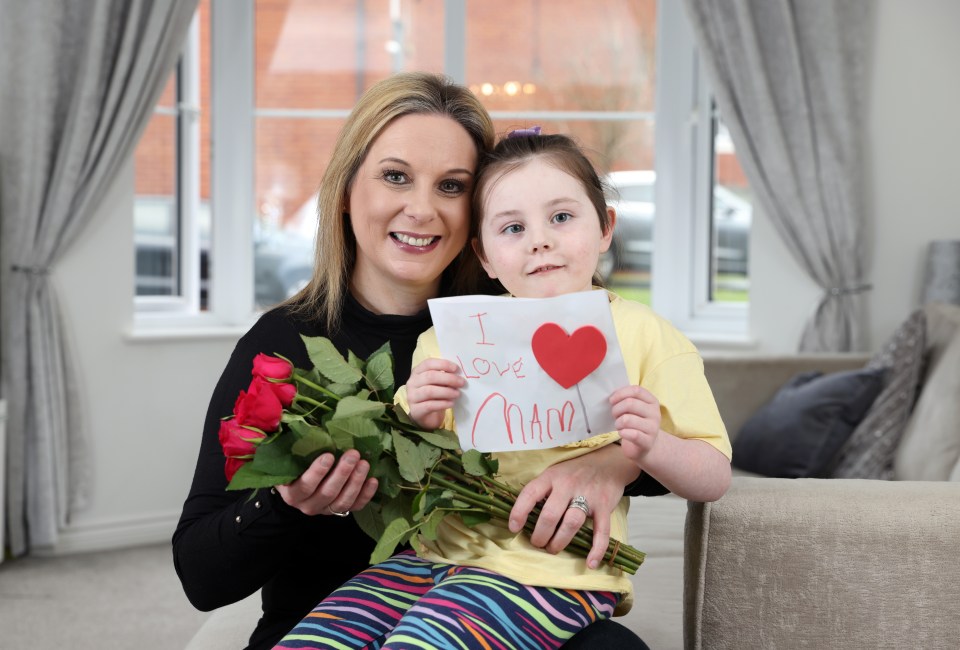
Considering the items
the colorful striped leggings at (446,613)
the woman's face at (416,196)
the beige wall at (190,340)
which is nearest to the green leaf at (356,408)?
the colorful striped leggings at (446,613)

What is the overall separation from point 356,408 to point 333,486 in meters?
0.10

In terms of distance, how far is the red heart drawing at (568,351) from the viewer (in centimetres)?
119

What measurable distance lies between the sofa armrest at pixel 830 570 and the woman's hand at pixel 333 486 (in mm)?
490

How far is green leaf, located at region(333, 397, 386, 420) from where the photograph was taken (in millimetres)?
1104

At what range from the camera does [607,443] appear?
1.37m

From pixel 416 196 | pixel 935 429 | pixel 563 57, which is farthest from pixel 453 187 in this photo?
pixel 563 57

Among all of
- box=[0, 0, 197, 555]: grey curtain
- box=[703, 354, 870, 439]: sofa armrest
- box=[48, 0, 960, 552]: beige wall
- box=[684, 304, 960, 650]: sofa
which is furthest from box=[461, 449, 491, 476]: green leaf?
box=[48, 0, 960, 552]: beige wall

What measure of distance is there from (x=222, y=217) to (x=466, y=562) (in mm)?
3215

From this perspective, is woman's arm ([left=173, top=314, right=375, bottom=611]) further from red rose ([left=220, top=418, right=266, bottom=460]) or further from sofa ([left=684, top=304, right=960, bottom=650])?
sofa ([left=684, top=304, right=960, bottom=650])

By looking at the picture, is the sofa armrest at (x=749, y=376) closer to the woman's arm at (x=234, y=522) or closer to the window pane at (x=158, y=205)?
the woman's arm at (x=234, y=522)

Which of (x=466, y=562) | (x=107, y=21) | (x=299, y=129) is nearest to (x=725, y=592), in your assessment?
(x=466, y=562)

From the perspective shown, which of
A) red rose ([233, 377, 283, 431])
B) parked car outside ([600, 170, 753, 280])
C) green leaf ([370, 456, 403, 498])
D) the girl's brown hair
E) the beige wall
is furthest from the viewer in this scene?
parked car outside ([600, 170, 753, 280])

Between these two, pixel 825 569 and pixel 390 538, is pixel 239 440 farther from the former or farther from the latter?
pixel 825 569

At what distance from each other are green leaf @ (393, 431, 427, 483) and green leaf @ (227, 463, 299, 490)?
137 millimetres
